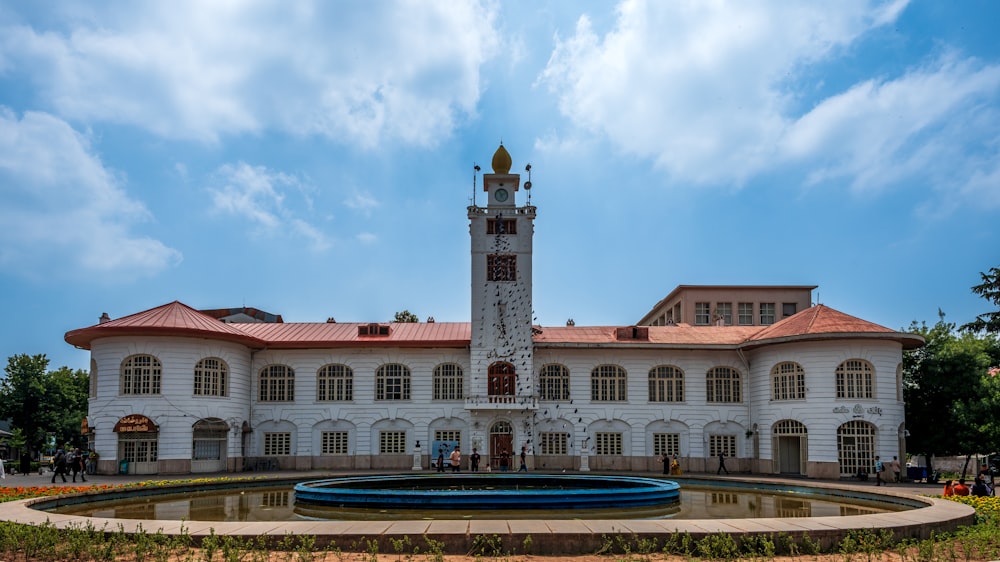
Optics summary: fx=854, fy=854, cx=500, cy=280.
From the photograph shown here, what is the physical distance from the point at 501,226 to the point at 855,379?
18396 millimetres

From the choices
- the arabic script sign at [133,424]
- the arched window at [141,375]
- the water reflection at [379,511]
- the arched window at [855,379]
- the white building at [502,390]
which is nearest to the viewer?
the water reflection at [379,511]

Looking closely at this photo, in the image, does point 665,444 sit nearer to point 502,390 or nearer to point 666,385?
point 666,385

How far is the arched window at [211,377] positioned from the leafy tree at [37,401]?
23.7 meters

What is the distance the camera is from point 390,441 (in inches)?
1670

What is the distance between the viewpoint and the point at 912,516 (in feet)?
52.0

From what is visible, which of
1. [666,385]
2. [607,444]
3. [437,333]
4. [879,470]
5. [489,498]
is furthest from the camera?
[437,333]

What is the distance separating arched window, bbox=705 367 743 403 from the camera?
42.8 metres

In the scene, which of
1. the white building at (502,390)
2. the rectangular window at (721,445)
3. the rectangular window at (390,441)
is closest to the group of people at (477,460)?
the white building at (502,390)

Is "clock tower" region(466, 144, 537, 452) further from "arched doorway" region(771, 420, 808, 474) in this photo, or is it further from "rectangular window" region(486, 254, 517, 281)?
"arched doorway" region(771, 420, 808, 474)

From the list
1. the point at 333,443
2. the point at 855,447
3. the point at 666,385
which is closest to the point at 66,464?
the point at 333,443

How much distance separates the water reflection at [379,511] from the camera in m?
18.7

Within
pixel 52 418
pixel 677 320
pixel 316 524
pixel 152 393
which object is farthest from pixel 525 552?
pixel 677 320

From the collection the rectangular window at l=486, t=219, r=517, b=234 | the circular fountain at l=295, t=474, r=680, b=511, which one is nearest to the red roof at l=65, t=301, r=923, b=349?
the rectangular window at l=486, t=219, r=517, b=234

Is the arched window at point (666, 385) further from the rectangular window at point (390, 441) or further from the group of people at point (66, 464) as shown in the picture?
the group of people at point (66, 464)
